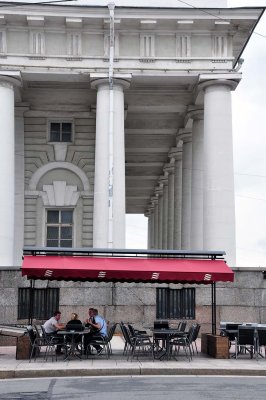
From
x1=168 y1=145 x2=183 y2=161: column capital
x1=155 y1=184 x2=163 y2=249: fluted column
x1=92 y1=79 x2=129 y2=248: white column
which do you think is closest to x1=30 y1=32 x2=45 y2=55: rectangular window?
x1=92 y1=79 x2=129 y2=248: white column

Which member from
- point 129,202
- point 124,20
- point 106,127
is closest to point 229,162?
point 106,127

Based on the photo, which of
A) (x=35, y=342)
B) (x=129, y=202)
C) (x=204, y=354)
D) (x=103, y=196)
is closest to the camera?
(x=35, y=342)

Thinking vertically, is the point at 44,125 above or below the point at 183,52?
below

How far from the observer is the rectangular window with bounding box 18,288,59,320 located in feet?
87.3

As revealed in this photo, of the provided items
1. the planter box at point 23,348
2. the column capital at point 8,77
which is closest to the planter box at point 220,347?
the planter box at point 23,348

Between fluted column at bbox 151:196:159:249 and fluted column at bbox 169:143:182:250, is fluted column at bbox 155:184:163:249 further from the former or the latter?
fluted column at bbox 169:143:182:250

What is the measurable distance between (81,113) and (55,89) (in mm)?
1956

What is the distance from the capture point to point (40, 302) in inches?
1065

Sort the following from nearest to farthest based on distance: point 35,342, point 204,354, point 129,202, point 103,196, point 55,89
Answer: point 35,342, point 204,354, point 103,196, point 55,89, point 129,202

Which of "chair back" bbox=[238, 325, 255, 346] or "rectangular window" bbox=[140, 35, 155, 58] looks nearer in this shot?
"chair back" bbox=[238, 325, 255, 346]

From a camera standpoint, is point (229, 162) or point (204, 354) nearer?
point (204, 354)

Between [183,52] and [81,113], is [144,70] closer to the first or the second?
[183,52]

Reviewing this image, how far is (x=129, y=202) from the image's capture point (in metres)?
74.6

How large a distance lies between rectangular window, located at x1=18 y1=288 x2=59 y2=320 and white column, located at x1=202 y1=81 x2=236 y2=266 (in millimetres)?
7793
